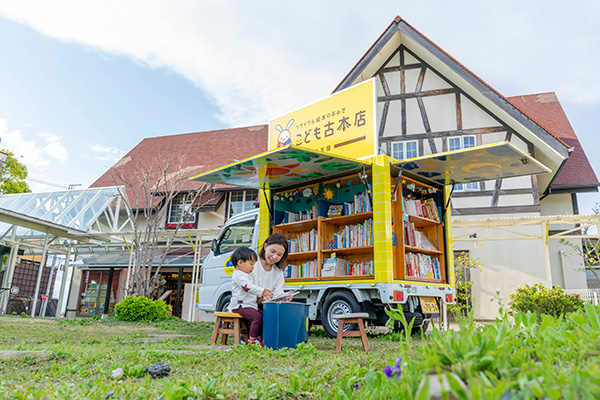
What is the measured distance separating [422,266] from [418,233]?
54 centimetres

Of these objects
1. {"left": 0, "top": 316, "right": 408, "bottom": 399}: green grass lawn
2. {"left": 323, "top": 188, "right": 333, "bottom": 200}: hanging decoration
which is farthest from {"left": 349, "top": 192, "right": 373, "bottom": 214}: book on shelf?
{"left": 0, "top": 316, "right": 408, "bottom": 399}: green grass lawn

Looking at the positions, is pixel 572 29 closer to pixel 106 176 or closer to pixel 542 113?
pixel 542 113

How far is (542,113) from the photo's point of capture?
1703 cm

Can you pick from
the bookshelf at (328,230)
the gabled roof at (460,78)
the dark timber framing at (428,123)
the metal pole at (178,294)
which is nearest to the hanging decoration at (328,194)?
the bookshelf at (328,230)

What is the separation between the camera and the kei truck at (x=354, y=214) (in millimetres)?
6418

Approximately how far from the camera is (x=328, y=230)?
7.59 metres

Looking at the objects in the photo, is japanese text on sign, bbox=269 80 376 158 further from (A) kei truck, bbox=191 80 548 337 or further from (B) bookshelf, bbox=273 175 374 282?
(B) bookshelf, bbox=273 175 374 282

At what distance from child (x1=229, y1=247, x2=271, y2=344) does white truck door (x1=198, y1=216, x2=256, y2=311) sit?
10.4 ft

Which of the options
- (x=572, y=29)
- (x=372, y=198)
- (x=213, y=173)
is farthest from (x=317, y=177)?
(x=572, y=29)

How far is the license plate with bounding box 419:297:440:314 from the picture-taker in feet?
21.4

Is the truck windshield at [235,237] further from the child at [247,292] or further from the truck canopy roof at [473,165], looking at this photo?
the child at [247,292]

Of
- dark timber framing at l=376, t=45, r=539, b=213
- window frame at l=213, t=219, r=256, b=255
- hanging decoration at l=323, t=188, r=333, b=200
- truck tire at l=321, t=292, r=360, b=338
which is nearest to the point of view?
truck tire at l=321, t=292, r=360, b=338

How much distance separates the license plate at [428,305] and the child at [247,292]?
2820 mm

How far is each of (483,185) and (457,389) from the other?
534 inches
